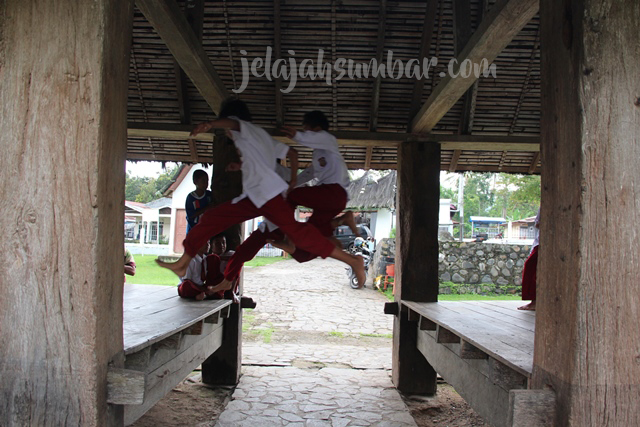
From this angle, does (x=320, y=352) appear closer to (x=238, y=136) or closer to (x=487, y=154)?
(x=487, y=154)

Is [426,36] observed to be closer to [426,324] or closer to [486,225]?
[426,324]

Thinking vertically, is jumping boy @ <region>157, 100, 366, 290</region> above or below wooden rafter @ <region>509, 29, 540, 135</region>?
below

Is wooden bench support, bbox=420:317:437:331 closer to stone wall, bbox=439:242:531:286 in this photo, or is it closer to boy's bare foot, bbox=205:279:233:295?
boy's bare foot, bbox=205:279:233:295

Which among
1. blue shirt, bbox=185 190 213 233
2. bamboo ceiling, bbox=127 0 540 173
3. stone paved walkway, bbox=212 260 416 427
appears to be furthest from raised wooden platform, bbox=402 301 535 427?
blue shirt, bbox=185 190 213 233

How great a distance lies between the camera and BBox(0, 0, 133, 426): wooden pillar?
193 cm

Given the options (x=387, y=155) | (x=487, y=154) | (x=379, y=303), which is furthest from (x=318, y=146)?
(x=379, y=303)

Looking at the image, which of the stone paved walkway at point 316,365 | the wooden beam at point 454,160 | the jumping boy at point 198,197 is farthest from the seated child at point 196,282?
the wooden beam at point 454,160

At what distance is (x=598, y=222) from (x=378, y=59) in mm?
3356

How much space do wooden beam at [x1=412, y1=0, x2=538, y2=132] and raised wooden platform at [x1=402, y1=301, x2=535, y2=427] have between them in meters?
1.88

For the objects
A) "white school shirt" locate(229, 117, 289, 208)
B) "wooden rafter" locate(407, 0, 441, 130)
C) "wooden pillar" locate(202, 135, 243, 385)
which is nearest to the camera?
"white school shirt" locate(229, 117, 289, 208)

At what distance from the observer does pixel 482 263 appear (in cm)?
1358

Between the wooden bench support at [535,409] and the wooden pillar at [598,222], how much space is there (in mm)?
35

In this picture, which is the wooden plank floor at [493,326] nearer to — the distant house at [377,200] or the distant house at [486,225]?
the distant house at [377,200]

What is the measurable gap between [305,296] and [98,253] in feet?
36.1
